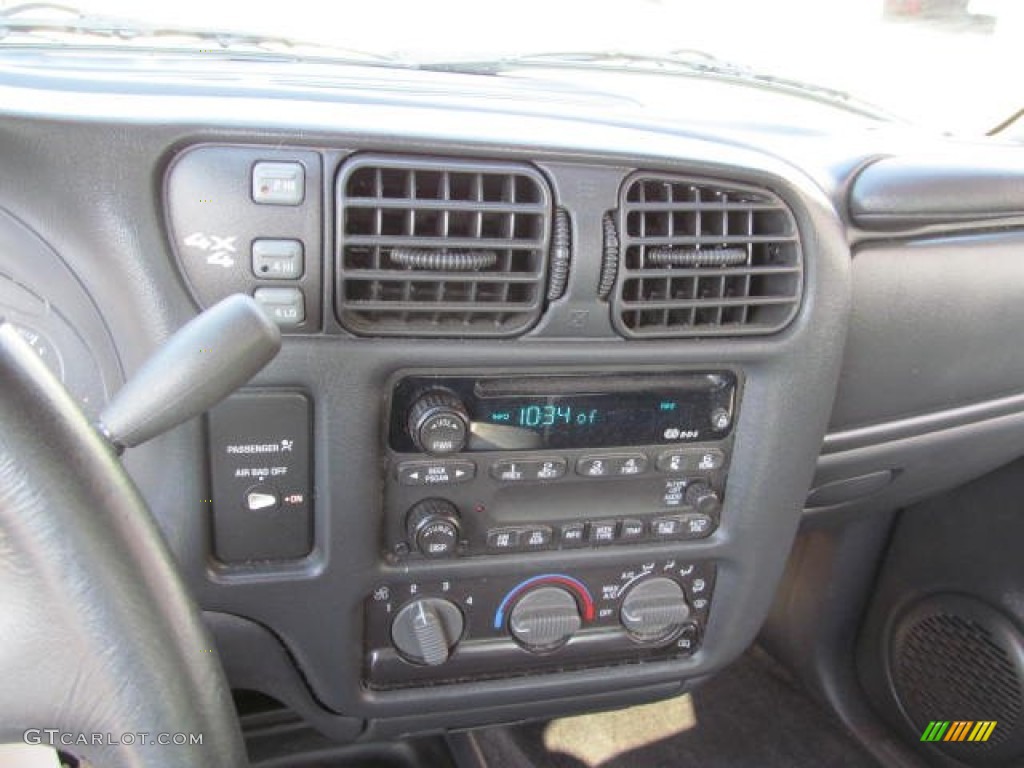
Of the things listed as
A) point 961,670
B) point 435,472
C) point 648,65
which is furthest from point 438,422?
point 961,670

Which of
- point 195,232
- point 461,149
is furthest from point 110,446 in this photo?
point 461,149

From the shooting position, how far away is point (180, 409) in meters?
0.72

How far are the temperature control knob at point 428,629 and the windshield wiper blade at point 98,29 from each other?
2.86 ft

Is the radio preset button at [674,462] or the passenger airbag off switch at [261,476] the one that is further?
the radio preset button at [674,462]

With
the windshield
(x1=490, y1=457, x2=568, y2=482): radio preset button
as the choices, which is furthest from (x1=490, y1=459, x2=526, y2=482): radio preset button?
the windshield

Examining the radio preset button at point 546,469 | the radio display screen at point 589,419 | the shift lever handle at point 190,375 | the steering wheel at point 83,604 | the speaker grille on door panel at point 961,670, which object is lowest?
the speaker grille on door panel at point 961,670

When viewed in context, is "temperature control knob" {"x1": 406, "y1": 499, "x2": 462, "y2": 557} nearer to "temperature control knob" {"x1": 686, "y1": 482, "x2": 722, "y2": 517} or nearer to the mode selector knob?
the mode selector knob

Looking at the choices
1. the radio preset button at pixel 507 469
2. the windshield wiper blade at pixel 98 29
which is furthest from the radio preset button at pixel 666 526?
the windshield wiper blade at pixel 98 29

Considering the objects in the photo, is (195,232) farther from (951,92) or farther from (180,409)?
(951,92)

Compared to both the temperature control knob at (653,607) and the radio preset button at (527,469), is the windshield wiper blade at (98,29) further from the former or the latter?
the temperature control knob at (653,607)

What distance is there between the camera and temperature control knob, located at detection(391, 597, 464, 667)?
1.27 m

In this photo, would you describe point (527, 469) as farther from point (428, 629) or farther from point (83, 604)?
point (83, 604)

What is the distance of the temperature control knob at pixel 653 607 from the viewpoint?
1389mm

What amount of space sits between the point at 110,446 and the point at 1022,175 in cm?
139
